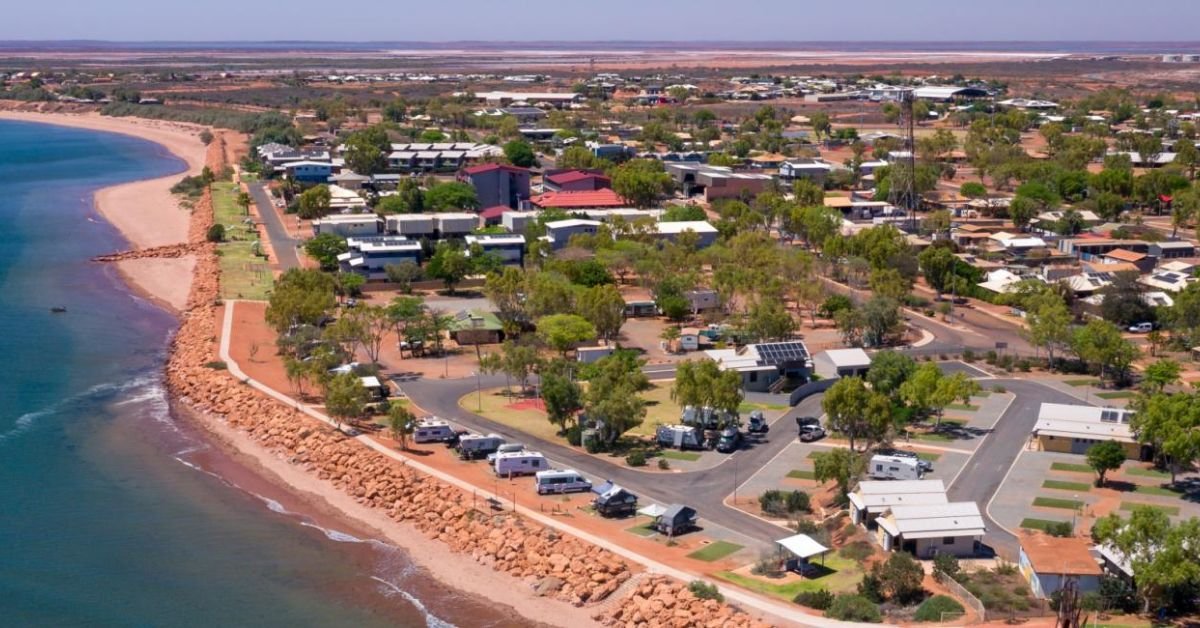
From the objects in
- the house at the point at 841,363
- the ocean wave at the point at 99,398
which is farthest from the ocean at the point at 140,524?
the house at the point at 841,363

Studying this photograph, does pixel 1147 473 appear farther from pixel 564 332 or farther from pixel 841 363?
pixel 564 332

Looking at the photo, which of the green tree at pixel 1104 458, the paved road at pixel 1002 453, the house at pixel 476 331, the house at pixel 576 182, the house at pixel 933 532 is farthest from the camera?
the house at pixel 576 182

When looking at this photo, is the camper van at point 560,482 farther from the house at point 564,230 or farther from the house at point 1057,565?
the house at point 564,230

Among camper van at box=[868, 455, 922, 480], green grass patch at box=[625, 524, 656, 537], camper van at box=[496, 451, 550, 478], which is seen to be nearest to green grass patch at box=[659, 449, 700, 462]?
camper van at box=[496, 451, 550, 478]

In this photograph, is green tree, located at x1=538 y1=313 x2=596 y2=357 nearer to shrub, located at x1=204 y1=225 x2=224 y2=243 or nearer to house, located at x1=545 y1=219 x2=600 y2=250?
house, located at x1=545 y1=219 x2=600 y2=250

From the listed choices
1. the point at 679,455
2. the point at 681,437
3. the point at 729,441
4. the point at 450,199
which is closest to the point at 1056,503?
the point at 729,441
